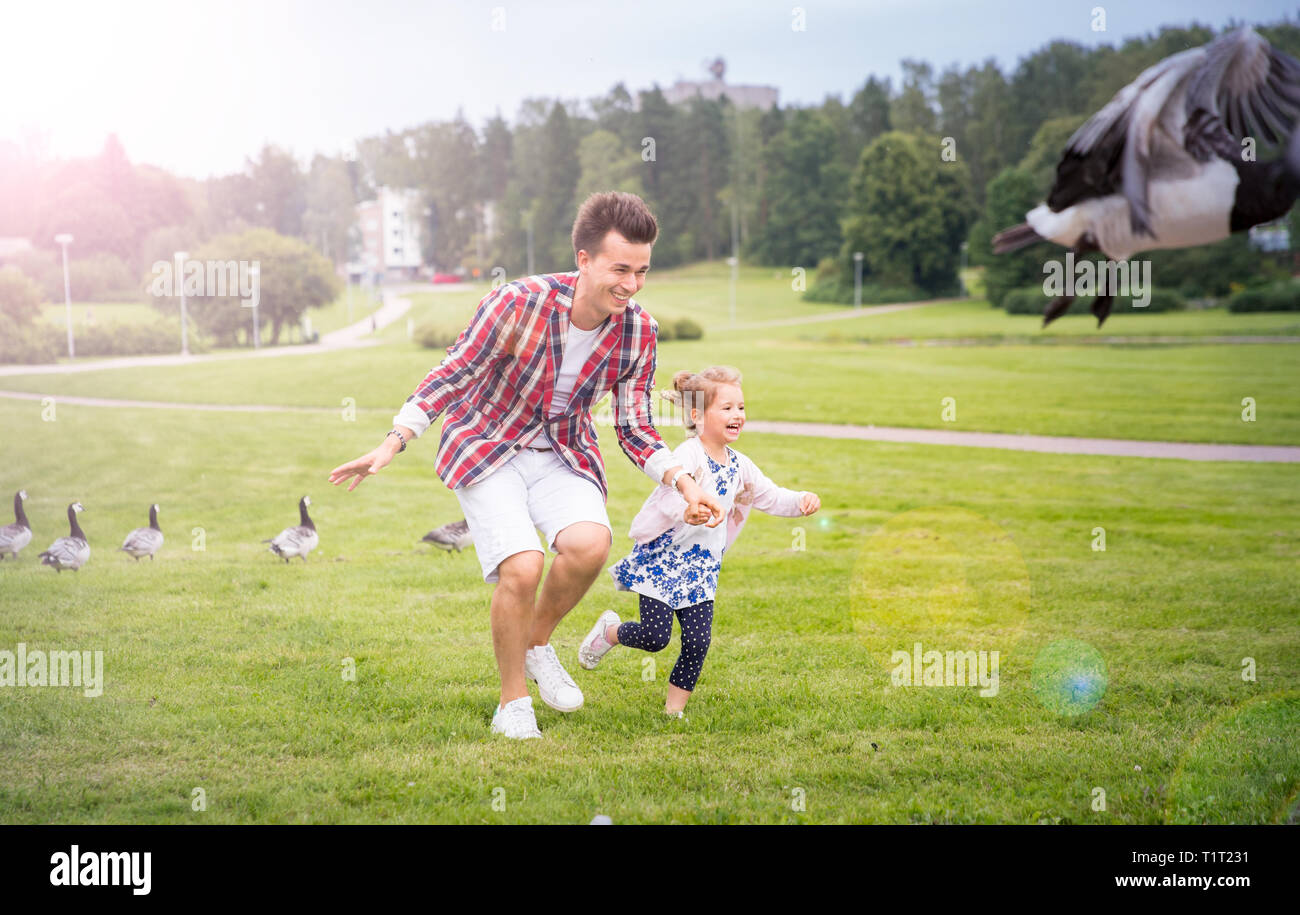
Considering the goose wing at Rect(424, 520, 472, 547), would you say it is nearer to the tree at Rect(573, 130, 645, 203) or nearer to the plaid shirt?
the plaid shirt

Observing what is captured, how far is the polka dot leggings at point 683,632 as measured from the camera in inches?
187

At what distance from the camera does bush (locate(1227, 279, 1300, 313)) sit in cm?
4375

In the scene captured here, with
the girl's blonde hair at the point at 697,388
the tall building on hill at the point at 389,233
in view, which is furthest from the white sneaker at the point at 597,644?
the tall building on hill at the point at 389,233

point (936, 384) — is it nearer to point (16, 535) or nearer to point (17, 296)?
point (16, 535)

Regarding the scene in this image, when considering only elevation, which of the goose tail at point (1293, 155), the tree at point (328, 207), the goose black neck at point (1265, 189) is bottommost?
the goose black neck at point (1265, 189)

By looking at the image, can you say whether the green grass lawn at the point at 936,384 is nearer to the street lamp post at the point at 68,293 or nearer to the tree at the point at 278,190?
the street lamp post at the point at 68,293

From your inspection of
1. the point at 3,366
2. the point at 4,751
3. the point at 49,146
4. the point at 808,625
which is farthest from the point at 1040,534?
the point at 3,366

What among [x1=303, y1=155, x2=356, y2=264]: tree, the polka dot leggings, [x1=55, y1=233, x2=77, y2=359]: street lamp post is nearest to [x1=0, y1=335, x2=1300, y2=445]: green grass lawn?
[x1=55, y1=233, x2=77, y2=359]: street lamp post

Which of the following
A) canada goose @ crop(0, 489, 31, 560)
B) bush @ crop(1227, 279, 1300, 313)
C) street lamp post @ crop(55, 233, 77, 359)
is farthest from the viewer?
bush @ crop(1227, 279, 1300, 313)

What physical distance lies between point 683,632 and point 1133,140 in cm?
328

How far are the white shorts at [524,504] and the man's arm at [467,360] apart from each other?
408mm

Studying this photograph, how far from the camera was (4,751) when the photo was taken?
14.3 feet

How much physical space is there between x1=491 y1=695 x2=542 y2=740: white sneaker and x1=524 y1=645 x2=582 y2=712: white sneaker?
Result: 0.87 ft
